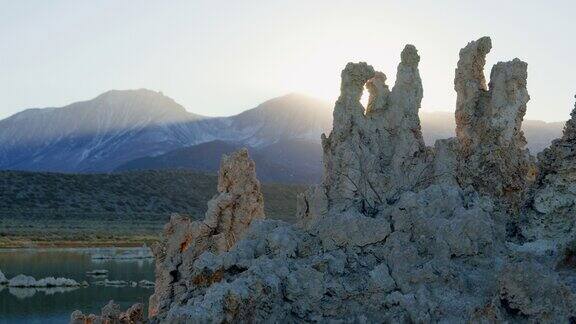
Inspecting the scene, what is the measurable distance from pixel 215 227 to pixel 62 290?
2635cm

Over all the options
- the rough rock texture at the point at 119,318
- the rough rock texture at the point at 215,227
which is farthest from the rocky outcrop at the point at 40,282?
the rough rock texture at the point at 119,318

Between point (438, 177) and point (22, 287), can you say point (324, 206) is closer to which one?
point (438, 177)

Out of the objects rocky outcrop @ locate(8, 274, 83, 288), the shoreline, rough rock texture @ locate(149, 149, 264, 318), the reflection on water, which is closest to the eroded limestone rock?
rough rock texture @ locate(149, 149, 264, 318)

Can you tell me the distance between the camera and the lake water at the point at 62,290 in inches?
1404

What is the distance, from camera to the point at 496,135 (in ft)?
56.9

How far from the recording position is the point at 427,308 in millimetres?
12375

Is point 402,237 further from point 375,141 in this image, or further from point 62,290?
point 62,290

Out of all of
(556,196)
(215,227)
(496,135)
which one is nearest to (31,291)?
(215,227)

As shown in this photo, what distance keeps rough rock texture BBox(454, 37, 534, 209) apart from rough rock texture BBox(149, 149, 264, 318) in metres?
5.18

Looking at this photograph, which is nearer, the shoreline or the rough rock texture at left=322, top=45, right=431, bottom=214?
the rough rock texture at left=322, top=45, right=431, bottom=214

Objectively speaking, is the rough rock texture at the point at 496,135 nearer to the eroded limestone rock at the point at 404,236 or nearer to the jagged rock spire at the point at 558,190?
the eroded limestone rock at the point at 404,236

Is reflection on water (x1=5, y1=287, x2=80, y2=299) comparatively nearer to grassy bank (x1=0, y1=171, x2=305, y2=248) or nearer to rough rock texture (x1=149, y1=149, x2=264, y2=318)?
rough rock texture (x1=149, y1=149, x2=264, y2=318)

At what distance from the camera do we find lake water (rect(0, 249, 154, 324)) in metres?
35.7

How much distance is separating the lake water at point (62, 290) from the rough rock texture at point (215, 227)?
1605 cm
